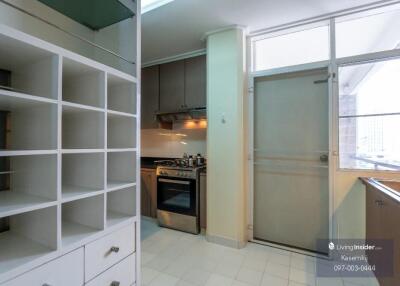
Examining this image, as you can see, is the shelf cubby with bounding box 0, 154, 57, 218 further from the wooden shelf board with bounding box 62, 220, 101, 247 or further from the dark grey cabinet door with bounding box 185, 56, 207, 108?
the dark grey cabinet door with bounding box 185, 56, 207, 108

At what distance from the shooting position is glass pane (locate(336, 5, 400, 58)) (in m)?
2.02

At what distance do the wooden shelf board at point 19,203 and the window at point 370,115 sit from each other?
2.48m

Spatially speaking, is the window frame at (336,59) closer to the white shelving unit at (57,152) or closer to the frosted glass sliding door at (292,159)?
the frosted glass sliding door at (292,159)

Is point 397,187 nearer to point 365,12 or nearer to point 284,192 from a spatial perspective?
point 284,192

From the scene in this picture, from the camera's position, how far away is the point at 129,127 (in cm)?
137

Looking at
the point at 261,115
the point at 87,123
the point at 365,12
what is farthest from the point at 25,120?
the point at 365,12

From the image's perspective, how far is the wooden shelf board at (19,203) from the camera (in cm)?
79

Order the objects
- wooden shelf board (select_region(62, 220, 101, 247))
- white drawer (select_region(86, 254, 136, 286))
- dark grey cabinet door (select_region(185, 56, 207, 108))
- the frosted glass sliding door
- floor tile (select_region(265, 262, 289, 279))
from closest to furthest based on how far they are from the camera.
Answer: wooden shelf board (select_region(62, 220, 101, 247)) < white drawer (select_region(86, 254, 136, 286)) < floor tile (select_region(265, 262, 289, 279)) < the frosted glass sliding door < dark grey cabinet door (select_region(185, 56, 207, 108))

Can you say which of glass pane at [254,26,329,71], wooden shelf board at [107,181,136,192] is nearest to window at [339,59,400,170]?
glass pane at [254,26,329,71]

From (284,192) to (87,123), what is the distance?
2.18 meters

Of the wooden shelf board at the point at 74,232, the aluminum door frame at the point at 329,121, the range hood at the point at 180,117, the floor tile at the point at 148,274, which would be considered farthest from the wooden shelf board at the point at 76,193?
the range hood at the point at 180,117

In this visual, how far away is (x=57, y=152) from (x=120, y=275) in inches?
31.4

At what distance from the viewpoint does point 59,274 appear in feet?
3.09

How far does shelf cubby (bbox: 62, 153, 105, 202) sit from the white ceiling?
169 cm
